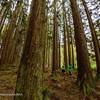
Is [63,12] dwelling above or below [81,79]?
above

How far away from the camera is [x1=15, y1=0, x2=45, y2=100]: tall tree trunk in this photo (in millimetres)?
4812

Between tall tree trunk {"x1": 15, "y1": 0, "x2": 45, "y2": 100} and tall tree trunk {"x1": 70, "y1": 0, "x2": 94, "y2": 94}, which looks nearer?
tall tree trunk {"x1": 15, "y1": 0, "x2": 45, "y2": 100}

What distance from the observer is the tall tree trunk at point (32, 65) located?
4.81 meters

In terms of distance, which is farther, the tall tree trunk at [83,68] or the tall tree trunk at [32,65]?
the tall tree trunk at [83,68]

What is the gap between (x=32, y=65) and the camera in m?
5.02

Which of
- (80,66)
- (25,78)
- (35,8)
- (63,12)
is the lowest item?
(25,78)

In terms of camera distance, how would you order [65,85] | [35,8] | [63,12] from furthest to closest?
[63,12] < [65,85] < [35,8]

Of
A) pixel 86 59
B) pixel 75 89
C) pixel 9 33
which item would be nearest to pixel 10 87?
pixel 75 89

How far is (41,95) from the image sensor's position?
502 cm

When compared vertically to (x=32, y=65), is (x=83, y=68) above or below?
above

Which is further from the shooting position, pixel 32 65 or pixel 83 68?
pixel 83 68

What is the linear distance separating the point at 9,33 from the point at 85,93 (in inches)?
432

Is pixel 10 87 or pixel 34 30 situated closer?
pixel 34 30

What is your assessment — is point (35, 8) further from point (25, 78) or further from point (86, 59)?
point (86, 59)
